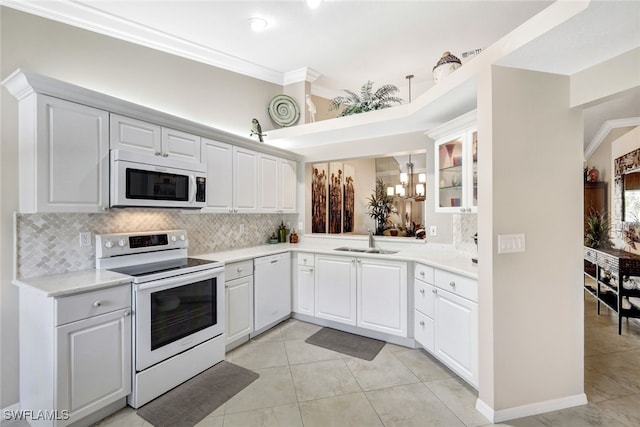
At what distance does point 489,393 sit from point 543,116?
1.89m

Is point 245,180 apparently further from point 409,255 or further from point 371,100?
point 409,255

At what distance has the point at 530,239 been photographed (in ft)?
6.34

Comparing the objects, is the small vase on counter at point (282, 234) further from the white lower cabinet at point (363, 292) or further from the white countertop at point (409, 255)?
the white lower cabinet at point (363, 292)

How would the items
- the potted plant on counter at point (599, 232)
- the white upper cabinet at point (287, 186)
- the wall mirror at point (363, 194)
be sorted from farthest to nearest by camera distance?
the potted plant on counter at point (599, 232)
the wall mirror at point (363, 194)
the white upper cabinet at point (287, 186)

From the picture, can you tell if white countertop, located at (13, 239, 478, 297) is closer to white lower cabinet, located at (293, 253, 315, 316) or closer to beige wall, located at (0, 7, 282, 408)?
white lower cabinet, located at (293, 253, 315, 316)

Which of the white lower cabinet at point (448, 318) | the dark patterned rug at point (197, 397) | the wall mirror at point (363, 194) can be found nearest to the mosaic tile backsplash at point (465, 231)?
the white lower cabinet at point (448, 318)

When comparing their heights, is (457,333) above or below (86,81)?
below

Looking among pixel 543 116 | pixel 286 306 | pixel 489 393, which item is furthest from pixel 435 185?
pixel 286 306

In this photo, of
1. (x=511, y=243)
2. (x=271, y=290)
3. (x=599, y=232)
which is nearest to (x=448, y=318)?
(x=511, y=243)

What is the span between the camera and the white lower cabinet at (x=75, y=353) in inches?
65.6

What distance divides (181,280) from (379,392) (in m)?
1.75

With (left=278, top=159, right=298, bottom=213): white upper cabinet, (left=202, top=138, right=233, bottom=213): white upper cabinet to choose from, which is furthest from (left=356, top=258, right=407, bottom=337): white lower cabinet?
(left=202, top=138, right=233, bottom=213): white upper cabinet

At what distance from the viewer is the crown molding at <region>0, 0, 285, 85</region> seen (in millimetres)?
2139

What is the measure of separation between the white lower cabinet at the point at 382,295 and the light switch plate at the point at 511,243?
1060 millimetres
